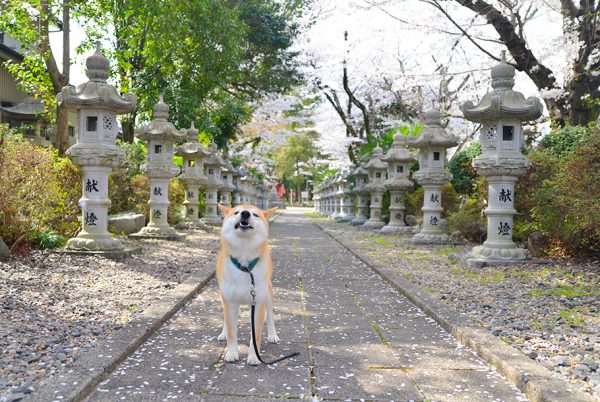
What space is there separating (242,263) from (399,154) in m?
13.7

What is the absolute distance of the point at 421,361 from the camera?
4.17 meters

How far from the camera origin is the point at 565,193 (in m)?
8.36

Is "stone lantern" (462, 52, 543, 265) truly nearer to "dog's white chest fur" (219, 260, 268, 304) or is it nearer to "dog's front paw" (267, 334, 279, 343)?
"dog's front paw" (267, 334, 279, 343)

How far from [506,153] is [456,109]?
14.3 metres

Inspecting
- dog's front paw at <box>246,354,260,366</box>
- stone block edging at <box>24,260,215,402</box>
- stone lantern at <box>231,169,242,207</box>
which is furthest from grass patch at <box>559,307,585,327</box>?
stone lantern at <box>231,169,242,207</box>

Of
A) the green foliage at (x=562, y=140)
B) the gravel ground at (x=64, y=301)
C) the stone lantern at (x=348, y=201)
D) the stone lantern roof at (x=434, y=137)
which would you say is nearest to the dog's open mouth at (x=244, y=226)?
the gravel ground at (x=64, y=301)

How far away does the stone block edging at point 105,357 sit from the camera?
318 centimetres

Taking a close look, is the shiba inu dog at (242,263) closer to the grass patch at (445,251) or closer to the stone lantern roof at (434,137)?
the grass patch at (445,251)

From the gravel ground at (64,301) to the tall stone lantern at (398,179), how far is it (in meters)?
8.50

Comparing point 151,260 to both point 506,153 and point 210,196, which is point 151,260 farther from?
point 210,196

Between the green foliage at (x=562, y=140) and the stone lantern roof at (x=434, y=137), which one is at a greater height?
the stone lantern roof at (x=434, y=137)

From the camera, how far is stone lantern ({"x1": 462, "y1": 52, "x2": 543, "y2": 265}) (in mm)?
9055

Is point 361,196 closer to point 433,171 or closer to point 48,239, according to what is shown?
point 433,171

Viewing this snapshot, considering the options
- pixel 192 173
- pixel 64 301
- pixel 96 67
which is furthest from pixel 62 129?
pixel 64 301
